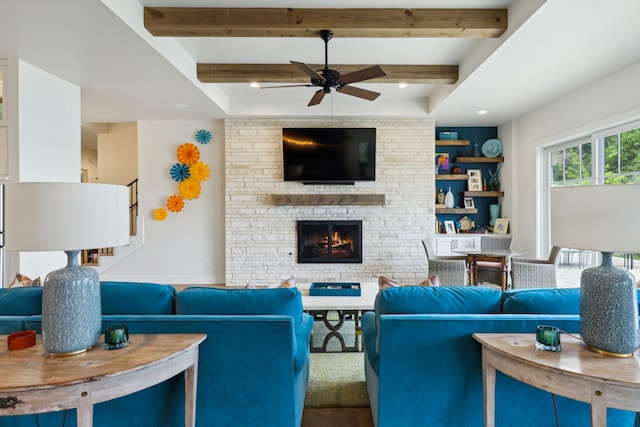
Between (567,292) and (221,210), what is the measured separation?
482 centimetres

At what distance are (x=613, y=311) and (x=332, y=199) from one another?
13.4 ft

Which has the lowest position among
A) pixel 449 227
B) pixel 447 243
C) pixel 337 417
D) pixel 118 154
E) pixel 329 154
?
pixel 337 417

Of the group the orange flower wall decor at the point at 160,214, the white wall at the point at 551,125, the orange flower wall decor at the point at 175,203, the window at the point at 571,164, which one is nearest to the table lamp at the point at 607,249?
the white wall at the point at 551,125

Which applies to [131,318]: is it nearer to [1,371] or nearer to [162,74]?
[1,371]

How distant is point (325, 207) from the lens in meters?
5.32

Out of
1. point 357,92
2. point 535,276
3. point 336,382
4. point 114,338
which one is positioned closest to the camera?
point 114,338

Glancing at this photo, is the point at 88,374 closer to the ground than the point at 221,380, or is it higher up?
higher up

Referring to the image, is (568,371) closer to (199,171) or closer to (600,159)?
(600,159)

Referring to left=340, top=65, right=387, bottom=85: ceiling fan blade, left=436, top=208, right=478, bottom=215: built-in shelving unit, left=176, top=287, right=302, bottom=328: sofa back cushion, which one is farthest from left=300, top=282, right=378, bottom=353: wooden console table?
left=436, top=208, right=478, bottom=215: built-in shelving unit

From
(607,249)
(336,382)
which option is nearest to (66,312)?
(336,382)

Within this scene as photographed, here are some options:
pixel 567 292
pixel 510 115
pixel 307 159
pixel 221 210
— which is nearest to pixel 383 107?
pixel 307 159

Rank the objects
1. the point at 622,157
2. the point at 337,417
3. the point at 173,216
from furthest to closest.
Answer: the point at 173,216 → the point at 622,157 → the point at 337,417

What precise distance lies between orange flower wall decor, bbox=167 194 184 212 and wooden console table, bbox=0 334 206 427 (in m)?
4.11

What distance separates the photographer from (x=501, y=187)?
19.1ft
